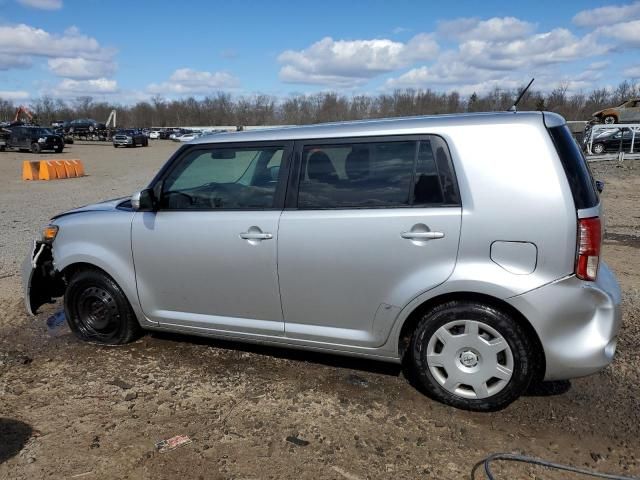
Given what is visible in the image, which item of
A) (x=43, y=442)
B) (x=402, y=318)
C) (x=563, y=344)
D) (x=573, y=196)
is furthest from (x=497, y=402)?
(x=43, y=442)

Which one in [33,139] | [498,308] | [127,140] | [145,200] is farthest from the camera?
[127,140]

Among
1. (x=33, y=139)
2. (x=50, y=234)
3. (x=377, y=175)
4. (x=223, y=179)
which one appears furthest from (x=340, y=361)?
(x=33, y=139)

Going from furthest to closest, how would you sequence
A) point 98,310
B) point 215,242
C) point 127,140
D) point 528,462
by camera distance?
point 127,140, point 98,310, point 215,242, point 528,462

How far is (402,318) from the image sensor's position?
133 inches

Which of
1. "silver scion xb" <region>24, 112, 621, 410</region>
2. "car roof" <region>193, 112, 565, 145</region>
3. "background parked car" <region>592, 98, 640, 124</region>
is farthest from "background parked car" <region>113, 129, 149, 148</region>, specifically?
"car roof" <region>193, 112, 565, 145</region>

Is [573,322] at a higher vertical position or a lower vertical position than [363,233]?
lower

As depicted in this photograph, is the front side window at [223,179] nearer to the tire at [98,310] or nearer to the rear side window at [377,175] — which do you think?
the rear side window at [377,175]

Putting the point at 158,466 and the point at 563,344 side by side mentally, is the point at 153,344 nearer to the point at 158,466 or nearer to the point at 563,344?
the point at 158,466

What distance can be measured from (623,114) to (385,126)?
119 feet

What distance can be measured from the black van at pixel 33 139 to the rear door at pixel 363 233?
1527 inches

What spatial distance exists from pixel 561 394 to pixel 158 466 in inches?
104

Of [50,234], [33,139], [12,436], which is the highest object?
[33,139]

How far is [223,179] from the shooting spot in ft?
13.4

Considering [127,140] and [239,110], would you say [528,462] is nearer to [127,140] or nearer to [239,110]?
[127,140]
